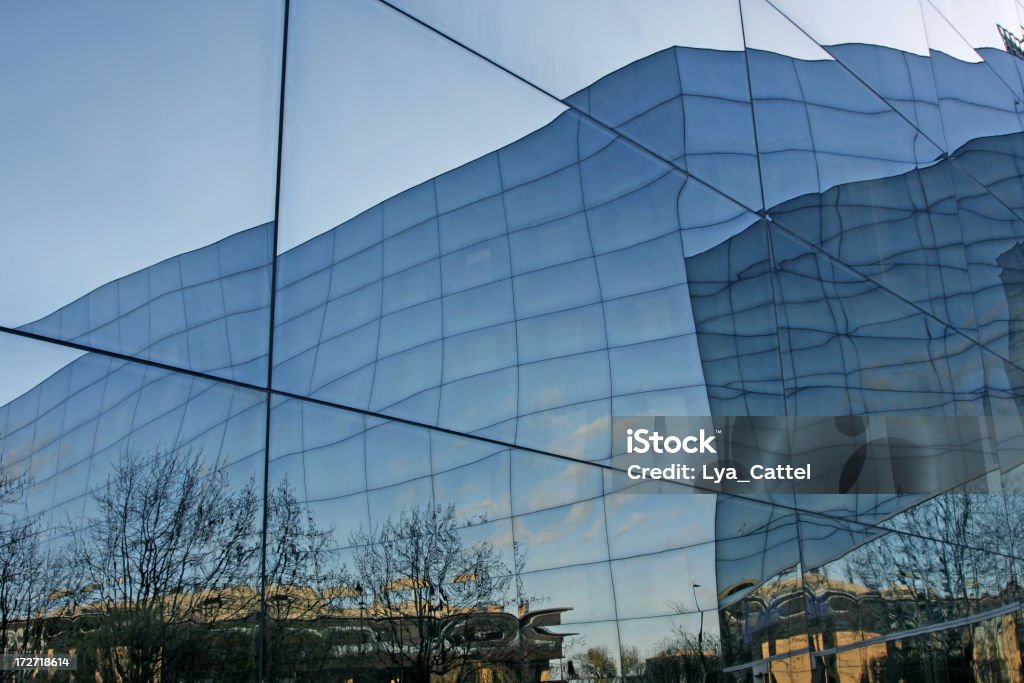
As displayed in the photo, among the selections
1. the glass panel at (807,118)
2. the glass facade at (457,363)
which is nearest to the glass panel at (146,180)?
the glass facade at (457,363)

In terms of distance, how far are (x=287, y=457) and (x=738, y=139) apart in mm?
7008

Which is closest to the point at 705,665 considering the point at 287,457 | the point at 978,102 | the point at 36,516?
the point at 287,457

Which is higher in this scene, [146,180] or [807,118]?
[807,118]

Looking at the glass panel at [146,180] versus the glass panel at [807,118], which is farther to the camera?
the glass panel at [807,118]

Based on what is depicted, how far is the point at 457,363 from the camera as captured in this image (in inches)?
270

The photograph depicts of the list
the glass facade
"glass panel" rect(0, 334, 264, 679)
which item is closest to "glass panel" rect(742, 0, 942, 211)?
the glass facade

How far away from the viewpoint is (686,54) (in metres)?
10.1

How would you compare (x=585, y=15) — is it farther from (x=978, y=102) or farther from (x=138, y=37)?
(x=978, y=102)

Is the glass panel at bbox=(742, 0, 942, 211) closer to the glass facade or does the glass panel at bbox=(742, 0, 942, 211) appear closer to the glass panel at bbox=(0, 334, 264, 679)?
the glass facade

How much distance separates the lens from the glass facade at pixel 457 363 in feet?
16.1

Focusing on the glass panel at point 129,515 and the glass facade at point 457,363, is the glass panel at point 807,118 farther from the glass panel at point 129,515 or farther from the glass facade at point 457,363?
the glass panel at point 129,515

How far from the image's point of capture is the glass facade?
4910mm

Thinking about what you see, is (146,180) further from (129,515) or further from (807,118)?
(807,118)

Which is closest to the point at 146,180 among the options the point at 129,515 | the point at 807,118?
the point at 129,515
